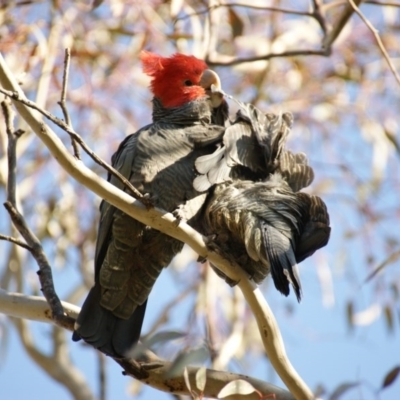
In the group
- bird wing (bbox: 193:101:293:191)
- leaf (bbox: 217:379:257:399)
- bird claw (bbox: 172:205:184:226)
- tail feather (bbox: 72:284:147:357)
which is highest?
bird wing (bbox: 193:101:293:191)

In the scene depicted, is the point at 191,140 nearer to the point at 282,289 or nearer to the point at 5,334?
the point at 282,289

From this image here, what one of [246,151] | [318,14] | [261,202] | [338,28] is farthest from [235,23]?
[261,202]

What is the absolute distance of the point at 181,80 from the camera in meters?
3.82

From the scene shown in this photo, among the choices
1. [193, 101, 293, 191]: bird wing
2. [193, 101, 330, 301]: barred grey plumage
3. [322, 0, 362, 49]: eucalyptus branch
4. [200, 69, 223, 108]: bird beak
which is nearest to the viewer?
[193, 101, 330, 301]: barred grey plumage

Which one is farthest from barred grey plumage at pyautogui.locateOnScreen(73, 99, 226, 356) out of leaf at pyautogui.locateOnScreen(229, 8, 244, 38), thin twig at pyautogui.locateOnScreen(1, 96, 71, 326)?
leaf at pyautogui.locateOnScreen(229, 8, 244, 38)

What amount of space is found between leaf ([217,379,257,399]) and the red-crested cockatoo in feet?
2.46

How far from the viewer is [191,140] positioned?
3.40 metres

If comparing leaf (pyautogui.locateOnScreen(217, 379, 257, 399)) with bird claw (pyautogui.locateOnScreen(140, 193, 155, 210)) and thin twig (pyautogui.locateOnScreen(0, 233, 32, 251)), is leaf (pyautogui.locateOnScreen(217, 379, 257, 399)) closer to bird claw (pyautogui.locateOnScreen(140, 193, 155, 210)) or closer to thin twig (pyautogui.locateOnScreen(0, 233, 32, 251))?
Answer: bird claw (pyautogui.locateOnScreen(140, 193, 155, 210))

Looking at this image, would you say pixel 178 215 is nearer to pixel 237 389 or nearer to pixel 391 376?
pixel 237 389

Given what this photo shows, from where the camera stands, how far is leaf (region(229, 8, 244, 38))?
15.1 feet

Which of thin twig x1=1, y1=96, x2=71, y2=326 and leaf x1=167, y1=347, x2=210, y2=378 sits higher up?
thin twig x1=1, y1=96, x2=71, y2=326

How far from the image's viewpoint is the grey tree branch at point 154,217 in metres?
2.54

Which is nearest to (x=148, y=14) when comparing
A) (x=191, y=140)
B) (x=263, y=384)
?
(x=191, y=140)

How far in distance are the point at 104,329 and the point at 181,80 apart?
1321mm
